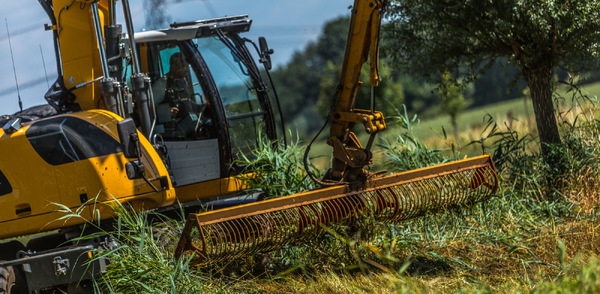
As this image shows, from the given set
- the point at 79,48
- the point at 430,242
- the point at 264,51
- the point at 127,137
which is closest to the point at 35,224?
the point at 127,137

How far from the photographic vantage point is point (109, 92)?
15.1 ft

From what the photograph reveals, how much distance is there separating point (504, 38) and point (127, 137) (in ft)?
13.5

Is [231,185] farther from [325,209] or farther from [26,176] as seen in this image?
[26,176]

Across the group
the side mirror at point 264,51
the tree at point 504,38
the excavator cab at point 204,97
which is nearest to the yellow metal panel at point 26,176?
the excavator cab at point 204,97

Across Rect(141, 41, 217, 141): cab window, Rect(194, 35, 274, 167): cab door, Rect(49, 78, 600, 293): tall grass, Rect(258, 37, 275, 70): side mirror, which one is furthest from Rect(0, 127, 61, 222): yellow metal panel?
Rect(258, 37, 275, 70): side mirror

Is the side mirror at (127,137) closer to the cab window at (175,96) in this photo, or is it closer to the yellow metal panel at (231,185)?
the cab window at (175,96)

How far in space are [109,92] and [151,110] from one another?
0.42m

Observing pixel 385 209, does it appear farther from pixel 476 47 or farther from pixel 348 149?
pixel 476 47

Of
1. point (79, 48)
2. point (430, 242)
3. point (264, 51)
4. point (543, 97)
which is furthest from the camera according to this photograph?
point (543, 97)

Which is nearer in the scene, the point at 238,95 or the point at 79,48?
the point at 79,48

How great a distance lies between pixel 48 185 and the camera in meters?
4.13

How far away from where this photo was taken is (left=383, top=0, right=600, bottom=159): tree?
17.1 feet

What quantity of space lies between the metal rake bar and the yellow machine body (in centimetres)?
79

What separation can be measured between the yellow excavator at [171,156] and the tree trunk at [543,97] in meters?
1.62
